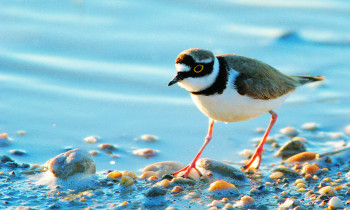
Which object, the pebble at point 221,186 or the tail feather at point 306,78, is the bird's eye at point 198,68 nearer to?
the pebble at point 221,186

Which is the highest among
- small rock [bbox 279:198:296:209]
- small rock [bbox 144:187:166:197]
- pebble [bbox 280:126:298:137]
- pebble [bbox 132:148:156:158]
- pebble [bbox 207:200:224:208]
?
Result: pebble [bbox 132:148:156:158]

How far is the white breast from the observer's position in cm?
543

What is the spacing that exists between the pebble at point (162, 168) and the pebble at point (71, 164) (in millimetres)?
520

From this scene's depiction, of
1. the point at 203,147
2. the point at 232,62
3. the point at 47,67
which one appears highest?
the point at 47,67

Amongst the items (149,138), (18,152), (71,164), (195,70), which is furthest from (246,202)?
(18,152)

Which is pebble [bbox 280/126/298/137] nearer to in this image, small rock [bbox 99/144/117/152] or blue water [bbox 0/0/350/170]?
blue water [bbox 0/0/350/170]

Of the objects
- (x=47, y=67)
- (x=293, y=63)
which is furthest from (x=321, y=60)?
(x=47, y=67)

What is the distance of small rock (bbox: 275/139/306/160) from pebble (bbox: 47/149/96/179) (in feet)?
6.70

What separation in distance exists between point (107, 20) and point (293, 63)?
112 inches

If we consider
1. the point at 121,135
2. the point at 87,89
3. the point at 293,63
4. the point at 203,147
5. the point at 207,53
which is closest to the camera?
the point at 207,53

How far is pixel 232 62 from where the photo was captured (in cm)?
575

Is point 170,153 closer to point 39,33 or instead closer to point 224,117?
point 224,117

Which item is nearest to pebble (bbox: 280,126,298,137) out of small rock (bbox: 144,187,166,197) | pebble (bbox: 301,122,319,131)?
pebble (bbox: 301,122,319,131)

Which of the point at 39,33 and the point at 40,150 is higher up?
the point at 39,33
